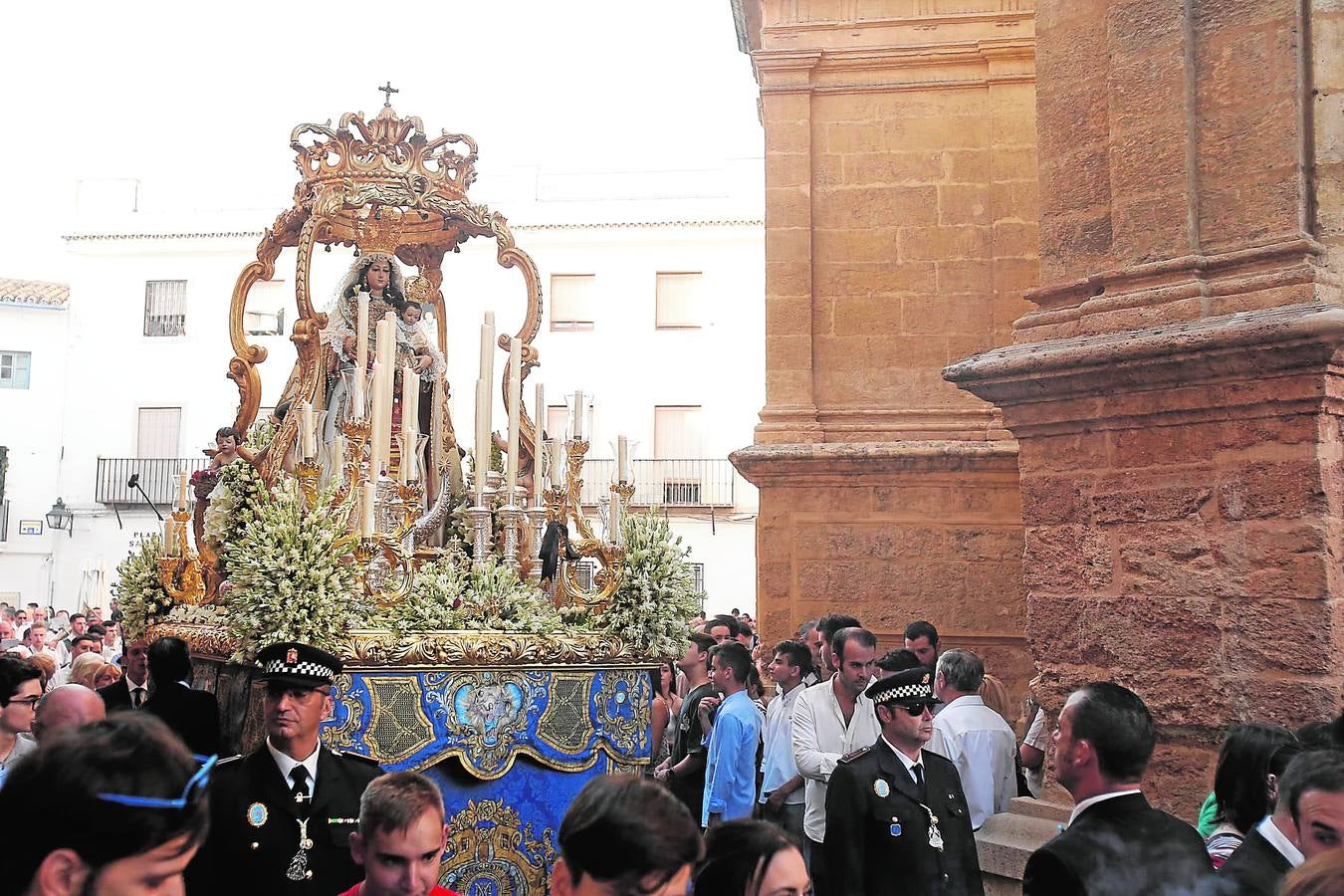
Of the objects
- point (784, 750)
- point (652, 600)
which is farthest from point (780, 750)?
point (652, 600)

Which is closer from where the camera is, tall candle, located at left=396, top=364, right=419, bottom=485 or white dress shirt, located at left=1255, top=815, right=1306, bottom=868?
white dress shirt, located at left=1255, top=815, right=1306, bottom=868

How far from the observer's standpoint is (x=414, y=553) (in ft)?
22.4

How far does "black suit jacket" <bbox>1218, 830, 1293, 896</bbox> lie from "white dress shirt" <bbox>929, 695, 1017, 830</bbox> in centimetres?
262

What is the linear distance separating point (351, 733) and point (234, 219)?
22.8m

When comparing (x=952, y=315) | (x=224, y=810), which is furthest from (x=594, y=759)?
(x=952, y=315)

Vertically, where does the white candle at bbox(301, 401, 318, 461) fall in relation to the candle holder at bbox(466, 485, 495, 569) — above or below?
above

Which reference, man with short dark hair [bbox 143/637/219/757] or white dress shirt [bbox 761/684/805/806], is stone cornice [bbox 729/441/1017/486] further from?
man with short dark hair [bbox 143/637/219/757]

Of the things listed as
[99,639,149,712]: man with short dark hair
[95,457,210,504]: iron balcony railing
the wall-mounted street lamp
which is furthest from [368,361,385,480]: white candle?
the wall-mounted street lamp

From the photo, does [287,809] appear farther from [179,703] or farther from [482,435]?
[482,435]

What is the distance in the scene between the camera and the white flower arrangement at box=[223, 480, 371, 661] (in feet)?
17.8

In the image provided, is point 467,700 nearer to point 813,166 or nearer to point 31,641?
point 813,166

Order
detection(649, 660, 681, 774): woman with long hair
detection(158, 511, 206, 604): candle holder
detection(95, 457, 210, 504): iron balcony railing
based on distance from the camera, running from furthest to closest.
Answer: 1. detection(95, 457, 210, 504): iron balcony railing
2. detection(649, 660, 681, 774): woman with long hair
3. detection(158, 511, 206, 604): candle holder

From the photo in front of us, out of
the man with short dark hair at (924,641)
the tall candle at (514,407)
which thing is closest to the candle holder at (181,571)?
the tall candle at (514,407)

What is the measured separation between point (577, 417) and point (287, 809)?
3.09 meters
